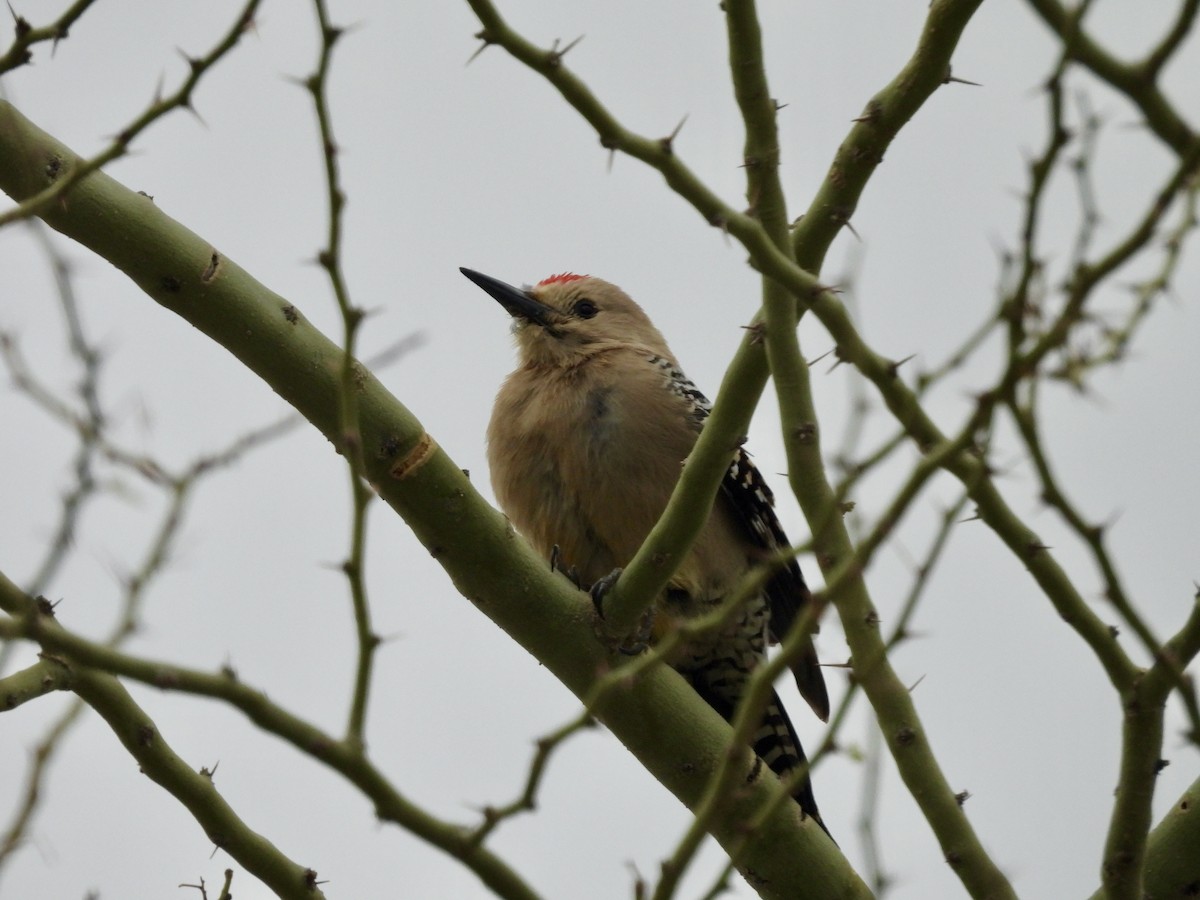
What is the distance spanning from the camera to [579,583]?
690 centimetres

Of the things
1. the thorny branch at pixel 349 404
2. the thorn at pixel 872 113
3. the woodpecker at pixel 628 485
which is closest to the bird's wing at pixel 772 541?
the woodpecker at pixel 628 485

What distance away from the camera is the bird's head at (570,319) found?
7.70m

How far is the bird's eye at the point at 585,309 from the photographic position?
812 cm

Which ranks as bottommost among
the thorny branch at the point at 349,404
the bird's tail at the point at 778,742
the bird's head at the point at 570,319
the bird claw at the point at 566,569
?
the thorny branch at the point at 349,404

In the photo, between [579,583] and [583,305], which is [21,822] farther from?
[583,305]

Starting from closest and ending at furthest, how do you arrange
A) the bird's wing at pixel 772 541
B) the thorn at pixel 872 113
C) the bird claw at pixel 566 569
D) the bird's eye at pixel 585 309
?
the thorn at pixel 872 113 → the bird claw at pixel 566 569 → the bird's wing at pixel 772 541 → the bird's eye at pixel 585 309

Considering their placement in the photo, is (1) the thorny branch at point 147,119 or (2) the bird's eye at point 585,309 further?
(2) the bird's eye at point 585,309

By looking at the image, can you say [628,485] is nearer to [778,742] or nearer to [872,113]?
[778,742]

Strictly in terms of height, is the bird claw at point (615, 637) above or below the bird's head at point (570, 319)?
below

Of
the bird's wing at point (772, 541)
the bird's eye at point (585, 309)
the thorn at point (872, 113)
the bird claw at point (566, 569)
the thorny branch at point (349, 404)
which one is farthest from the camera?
the bird's eye at point (585, 309)

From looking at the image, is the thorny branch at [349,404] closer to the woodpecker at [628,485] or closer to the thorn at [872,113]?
the thorn at [872,113]

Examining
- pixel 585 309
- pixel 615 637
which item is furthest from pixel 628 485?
pixel 615 637

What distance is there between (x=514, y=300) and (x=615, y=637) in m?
3.46

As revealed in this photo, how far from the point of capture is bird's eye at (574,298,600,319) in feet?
26.6
